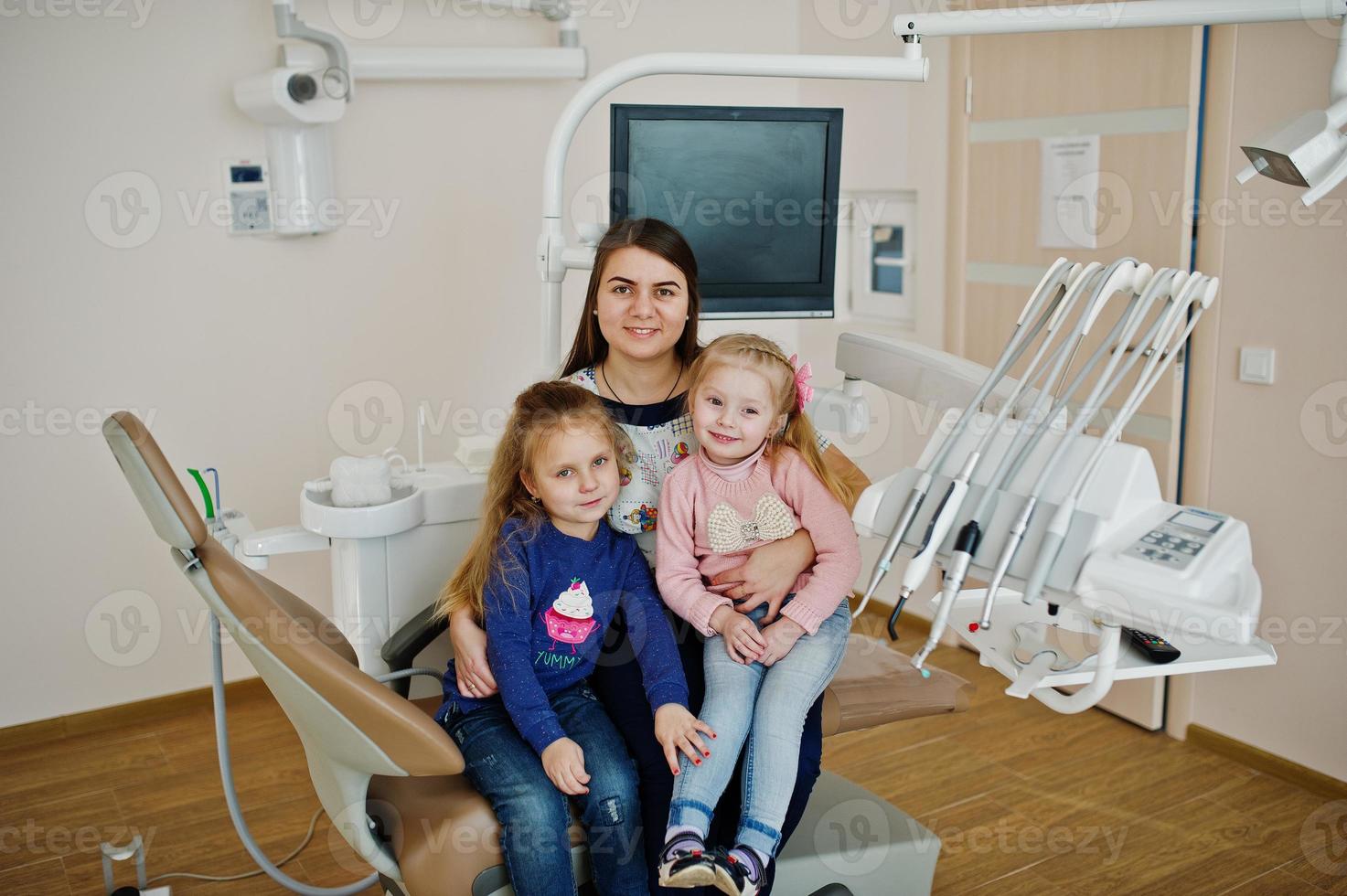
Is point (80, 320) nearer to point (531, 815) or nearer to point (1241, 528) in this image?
point (531, 815)

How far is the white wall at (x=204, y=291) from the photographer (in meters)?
2.80

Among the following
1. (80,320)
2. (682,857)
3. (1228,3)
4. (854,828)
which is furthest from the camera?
(80,320)

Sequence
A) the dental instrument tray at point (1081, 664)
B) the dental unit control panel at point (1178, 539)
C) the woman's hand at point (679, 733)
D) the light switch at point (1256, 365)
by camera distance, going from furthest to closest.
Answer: the light switch at point (1256, 365)
the woman's hand at point (679, 733)
the dental instrument tray at point (1081, 664)
the dental unit control panel at point (1178, 539)

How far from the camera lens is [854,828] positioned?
2.01m

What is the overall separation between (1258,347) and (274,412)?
7.80 ft

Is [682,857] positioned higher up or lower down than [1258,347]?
lower down

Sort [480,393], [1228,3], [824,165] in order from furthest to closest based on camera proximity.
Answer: [480,393] → [824,165] → [1228,3]

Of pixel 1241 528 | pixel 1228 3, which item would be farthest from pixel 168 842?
pixel 1228 3

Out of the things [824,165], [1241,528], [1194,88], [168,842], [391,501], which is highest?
[1194,88]

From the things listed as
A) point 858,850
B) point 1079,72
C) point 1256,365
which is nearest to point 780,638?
point 858,850

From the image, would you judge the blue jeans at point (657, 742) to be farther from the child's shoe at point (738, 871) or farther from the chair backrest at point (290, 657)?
the chair backrest at point (290, 657)

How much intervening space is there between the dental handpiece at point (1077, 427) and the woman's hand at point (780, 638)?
1.95ft

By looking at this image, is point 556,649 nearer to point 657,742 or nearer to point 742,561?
point 657,742

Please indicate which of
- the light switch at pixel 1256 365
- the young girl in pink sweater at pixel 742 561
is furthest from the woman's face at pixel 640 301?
the light switch at pixel 1256 365
